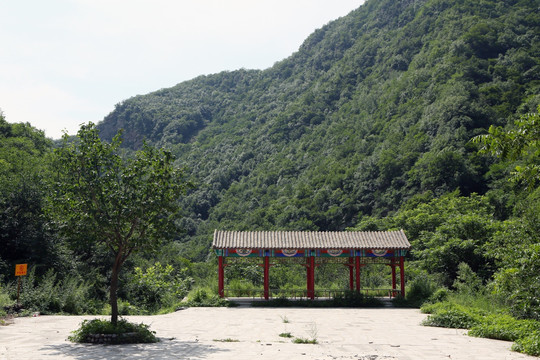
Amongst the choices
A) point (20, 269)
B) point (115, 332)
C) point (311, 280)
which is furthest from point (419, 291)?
point (20, 269)

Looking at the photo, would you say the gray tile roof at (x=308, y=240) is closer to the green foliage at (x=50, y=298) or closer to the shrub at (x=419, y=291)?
the shrub at (x=419, y=291)

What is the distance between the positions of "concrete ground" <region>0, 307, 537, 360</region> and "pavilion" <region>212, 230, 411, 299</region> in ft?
17.7

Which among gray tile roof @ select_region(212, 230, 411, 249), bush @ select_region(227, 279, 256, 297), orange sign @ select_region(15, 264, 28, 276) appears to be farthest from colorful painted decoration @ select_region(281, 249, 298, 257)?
orange sign @ select_region(15, 264, 28, 276)

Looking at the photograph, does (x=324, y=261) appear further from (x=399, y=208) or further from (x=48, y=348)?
(x=399, y=208)

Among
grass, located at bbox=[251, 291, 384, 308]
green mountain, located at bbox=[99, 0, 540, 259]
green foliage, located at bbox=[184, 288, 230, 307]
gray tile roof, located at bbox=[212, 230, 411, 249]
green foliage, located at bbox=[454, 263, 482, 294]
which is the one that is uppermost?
green mountain, located at bbox=[99, 0, 540, 259]

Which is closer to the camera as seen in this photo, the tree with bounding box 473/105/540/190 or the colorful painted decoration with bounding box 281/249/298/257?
the tree with bounding box 473/105/540/190

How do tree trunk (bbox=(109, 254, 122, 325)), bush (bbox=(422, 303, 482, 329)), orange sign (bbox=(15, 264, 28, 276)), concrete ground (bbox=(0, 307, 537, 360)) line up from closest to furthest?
1. concrete ground (bbox=(0, 307, 537, 360))
2. tree trunk (bbox=(109, 254, 122, 325))
3. bush (bbox=(422, 303, 482, 329))
4. orange sign (bbox=(15, 264, 28, 276))

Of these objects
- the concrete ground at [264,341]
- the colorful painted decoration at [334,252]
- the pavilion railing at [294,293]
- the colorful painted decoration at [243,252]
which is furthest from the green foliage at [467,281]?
the colorful painted decoration at [243,252]

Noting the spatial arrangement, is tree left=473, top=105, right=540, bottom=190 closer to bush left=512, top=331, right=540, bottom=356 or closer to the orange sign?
bush left=512, top=331, right=540, bottom=356

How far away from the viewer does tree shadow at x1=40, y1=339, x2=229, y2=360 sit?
9.52 metres

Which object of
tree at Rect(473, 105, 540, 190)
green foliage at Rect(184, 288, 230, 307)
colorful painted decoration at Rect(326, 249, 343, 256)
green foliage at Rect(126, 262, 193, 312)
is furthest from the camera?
green foliage at Rect(126, 262, 193, 312)

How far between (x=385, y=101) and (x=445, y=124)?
1963 cm

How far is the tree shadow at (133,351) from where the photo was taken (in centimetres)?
952

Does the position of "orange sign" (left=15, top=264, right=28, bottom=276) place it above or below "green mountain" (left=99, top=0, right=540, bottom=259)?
below
